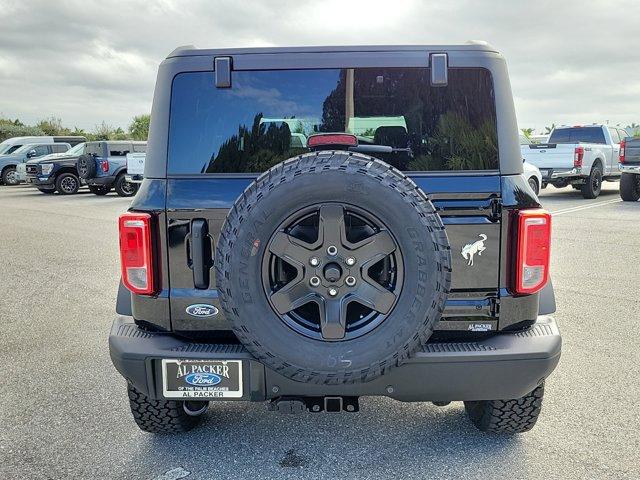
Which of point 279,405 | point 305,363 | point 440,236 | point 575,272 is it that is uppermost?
point 440,236

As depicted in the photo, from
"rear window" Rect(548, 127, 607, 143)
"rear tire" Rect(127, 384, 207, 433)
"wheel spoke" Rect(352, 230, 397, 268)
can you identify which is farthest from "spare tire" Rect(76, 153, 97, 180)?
"wheel spoke" Rect(352, 230, 397, 268)

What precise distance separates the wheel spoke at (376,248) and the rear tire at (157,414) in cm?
130

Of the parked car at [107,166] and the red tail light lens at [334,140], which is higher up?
the red tail light lens at [334,140]

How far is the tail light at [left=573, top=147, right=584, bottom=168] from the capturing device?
14354 millimetres

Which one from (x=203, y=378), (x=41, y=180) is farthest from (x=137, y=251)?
(x=41, y=180)

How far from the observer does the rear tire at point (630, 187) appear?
47.5 ft

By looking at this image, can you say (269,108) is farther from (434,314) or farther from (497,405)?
(497,405)

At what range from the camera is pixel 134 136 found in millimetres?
43719

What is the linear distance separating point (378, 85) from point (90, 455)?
221 cm

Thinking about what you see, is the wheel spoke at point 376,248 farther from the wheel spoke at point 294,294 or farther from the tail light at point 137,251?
the tail light at point 137,251

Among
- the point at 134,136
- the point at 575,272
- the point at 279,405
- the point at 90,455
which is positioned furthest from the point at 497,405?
the point at 134,136

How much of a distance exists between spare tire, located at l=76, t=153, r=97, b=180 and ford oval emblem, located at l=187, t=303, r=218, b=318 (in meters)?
16.2

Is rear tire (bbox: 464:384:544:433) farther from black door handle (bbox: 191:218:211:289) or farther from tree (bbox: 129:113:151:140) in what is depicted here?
tree (bbox: 129:113:151:140)

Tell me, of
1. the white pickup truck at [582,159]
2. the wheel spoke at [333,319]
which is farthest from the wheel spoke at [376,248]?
the white pickup truck at [582,159]
